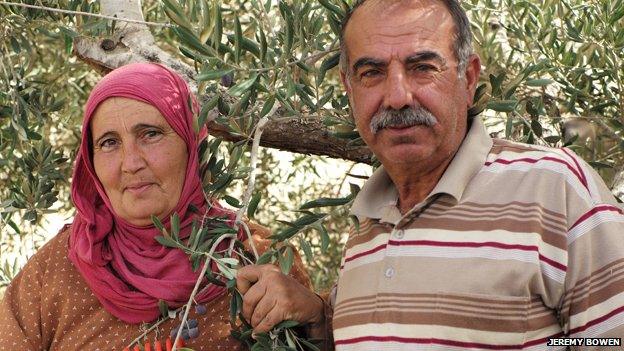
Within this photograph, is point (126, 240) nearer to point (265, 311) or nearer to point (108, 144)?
point (108, 144)

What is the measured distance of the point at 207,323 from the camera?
3500 mm

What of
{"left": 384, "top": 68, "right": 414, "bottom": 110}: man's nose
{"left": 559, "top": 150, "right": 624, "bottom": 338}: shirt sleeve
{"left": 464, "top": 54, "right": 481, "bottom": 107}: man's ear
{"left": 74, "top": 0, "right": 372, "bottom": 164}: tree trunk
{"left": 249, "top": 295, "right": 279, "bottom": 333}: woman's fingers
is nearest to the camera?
{"left": 559, "top": 150, "right": 624, "bottom": 338}: shirt sleeve

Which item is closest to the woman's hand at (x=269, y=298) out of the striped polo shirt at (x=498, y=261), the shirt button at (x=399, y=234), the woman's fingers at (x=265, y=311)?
the woman's fingers at (x=265, y=311)

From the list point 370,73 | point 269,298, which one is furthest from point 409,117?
point 269,298

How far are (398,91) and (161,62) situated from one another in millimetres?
1718

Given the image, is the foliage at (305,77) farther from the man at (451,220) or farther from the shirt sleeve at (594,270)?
the shirt sleeve at (594,270)

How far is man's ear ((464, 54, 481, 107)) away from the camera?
9.32 ft

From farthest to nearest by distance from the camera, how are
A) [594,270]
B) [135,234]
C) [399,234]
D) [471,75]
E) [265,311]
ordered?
[135,234] → [265,311] → [471,75] → [399,234] → [594,270]

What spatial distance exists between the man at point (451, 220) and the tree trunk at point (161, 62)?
1.18 m

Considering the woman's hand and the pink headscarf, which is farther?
the pink headscarf

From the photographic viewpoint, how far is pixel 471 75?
2859 mm

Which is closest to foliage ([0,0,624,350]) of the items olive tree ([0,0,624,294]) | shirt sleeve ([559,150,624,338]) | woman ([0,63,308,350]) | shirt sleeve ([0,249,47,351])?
olive tree ([0,0,624,294])

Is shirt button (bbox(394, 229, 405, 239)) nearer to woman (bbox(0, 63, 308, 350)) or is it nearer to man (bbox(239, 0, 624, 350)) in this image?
man (bbox(239, 0, 624, 350))

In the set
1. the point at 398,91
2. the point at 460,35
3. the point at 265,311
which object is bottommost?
the point at 265,311
